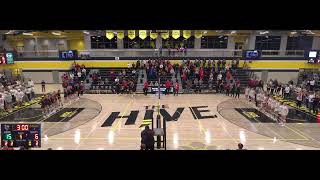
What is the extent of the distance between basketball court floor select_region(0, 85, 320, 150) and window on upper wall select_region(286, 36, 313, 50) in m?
18.1

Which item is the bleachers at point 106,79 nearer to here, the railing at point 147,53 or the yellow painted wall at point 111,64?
the yellow painted wall at point 111,64

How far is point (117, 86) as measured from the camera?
2598 cm

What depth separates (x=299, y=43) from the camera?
35.5 metres

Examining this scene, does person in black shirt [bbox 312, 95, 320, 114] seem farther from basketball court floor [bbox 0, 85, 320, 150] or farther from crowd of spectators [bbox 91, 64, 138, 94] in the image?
crowd of spectators [bbox 91, 64, 138, 94]

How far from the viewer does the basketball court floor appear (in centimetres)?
1317

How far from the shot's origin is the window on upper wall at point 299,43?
3522 cm

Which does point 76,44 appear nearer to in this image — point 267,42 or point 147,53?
point 147,53

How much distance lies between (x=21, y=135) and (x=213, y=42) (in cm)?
2841

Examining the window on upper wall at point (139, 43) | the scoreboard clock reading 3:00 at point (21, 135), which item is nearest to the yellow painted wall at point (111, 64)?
the window on upper wall at point (139, 43)

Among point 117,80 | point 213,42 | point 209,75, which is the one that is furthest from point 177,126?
point 213,42

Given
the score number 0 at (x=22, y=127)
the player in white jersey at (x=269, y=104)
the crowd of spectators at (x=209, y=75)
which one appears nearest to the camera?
the score number 0 at (x=22, y=127)

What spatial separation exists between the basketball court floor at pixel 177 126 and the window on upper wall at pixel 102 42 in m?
13.1
